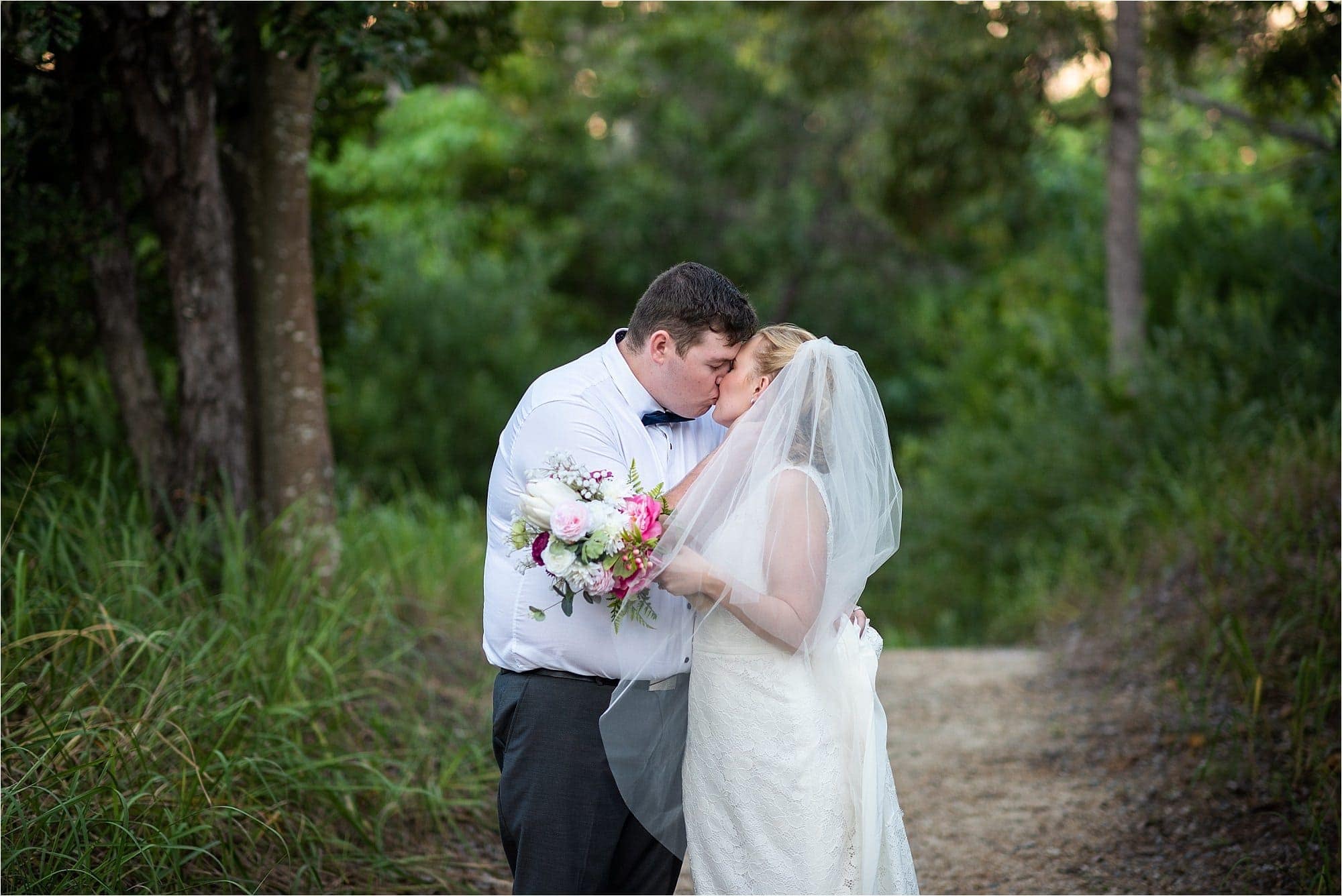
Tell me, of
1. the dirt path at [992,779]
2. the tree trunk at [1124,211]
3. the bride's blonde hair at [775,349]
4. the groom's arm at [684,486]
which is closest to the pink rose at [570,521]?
the groom's arm at [684,486]

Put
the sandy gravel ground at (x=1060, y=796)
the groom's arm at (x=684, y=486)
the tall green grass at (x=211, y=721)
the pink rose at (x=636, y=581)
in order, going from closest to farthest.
A: the pink rose at (x=636, y=581) < the groom's arm at (x=684, y=486) < the tall green grass at (x=211, y=721) < the sandy gravel ground at (x=1060, y=796)

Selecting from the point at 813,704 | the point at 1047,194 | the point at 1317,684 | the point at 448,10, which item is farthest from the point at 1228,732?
the point at 1047,194

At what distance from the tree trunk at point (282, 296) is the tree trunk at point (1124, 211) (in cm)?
774

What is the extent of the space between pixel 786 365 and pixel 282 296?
9.89 ft

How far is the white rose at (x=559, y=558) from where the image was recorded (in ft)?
8.60

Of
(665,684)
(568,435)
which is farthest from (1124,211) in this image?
(568,435)

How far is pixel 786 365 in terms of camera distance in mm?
3016

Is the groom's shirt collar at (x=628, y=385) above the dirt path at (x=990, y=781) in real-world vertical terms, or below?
above

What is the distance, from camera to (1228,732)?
16.5 ft

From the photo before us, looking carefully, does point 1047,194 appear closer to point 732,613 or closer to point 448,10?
point 448,10

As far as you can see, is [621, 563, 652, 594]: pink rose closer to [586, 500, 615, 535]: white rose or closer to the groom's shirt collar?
[586, 500, 615, 535]: white rose

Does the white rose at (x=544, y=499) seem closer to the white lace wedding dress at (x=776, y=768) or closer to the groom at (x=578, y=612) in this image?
the groom at (x=578, y=612)

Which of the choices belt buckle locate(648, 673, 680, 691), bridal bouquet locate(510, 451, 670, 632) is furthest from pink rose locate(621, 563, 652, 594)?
belt buckle locate(648, 673, 680, 691)

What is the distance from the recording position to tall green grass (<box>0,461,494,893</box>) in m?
3.42
